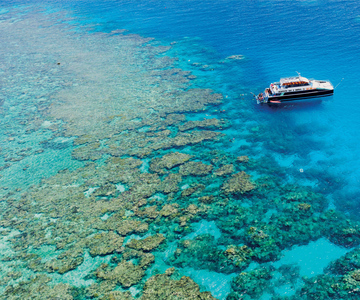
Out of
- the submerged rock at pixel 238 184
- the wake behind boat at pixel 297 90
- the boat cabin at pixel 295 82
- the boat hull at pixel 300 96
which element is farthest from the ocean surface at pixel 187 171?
the boat cabin at pixel 295 82

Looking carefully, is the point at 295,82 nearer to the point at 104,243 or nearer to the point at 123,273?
the point at 104,243

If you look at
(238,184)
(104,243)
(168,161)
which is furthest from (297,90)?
(104,243)

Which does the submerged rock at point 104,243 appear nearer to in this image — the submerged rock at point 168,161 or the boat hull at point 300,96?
the submerged rock at point 168,161

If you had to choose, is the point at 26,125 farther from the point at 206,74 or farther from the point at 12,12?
the point at 12,12

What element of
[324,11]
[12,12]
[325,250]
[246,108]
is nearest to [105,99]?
[246,108]

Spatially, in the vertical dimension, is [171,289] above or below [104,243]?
below

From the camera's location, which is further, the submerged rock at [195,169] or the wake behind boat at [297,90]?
the wake behind boat at [297,90]
